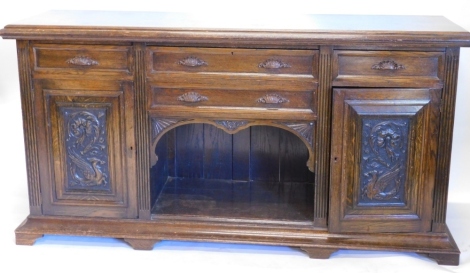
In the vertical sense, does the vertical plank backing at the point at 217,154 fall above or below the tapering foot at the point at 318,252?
above

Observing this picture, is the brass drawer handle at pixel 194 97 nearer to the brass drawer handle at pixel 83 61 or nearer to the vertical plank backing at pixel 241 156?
the brass drawer handle at pixel 83 61

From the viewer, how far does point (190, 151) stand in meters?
4.03

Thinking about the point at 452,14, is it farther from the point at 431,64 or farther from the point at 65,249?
the point at 65,249

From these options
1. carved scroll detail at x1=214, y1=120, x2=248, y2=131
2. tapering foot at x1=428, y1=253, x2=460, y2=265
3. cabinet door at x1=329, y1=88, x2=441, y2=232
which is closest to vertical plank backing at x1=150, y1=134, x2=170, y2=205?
carved scroll detail at x1=214, y1=120, x2=248, y2=131

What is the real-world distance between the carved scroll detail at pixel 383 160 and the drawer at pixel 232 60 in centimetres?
33

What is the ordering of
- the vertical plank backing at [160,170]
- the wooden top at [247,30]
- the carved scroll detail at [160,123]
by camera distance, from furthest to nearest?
the vertical plank backing at [160,170] → the carved scroll detail at [160,123] → the wooden top at [247,30]

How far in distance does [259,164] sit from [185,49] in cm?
95

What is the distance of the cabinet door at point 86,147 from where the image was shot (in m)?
3.34

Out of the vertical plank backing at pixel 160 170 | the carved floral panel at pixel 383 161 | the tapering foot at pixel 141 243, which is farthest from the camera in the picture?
the vertical plank backing at pixel 160 170

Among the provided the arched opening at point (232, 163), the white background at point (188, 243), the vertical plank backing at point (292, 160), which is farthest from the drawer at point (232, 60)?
the vertical plank backing at point (292, 160)

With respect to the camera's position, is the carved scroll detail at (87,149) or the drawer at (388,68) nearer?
the drawer at (388,68)

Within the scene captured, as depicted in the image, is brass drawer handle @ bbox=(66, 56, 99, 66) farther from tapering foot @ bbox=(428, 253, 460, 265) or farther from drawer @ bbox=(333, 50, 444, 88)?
tapering foot @ bbox=(428, 253, 460, 265)

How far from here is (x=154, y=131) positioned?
3363 mm

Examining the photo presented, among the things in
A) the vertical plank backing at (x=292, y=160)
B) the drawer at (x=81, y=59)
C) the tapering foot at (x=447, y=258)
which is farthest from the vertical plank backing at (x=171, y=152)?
the tapering foot at (x=447, y=258)
